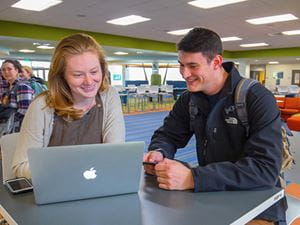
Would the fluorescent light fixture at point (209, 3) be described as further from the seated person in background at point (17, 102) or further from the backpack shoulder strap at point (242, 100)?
the backpack shoulder strap at point (242, 100)

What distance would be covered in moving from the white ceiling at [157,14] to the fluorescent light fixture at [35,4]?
119 millimetres

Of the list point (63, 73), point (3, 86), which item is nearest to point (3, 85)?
point (3, 86)

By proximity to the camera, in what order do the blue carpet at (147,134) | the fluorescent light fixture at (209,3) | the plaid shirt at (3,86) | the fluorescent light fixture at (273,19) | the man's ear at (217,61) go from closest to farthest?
1. the man's ear at (217,61)
2. the plaid shirt at (3,86)
3. the blue carpet at (147,134)
4. the fluorescent light fixture at (209,3)
5. the fluorescent light fixture at (273,19)

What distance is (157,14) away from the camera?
216 inches

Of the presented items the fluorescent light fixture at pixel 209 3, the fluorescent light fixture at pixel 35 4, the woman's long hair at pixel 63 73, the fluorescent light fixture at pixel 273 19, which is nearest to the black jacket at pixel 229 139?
the woman's long hair at pixel 63 73

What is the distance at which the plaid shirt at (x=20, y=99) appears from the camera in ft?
9.00

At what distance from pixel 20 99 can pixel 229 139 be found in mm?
2240

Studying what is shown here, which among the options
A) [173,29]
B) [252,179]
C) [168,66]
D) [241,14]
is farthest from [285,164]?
[168,66]

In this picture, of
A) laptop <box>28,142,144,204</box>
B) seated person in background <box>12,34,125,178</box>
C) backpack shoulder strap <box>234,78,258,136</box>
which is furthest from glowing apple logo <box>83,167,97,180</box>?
backpack shoulder strap <box>234,78,258,136</box>

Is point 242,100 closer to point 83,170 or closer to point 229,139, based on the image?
point 229,139

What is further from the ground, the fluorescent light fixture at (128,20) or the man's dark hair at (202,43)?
the fluorescent light fixture at (128,20)

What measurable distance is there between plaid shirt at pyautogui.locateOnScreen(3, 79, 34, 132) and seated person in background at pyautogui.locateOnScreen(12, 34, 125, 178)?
1.71m

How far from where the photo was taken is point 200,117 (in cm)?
130

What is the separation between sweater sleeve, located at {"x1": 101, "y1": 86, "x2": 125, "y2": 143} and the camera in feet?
4.11
